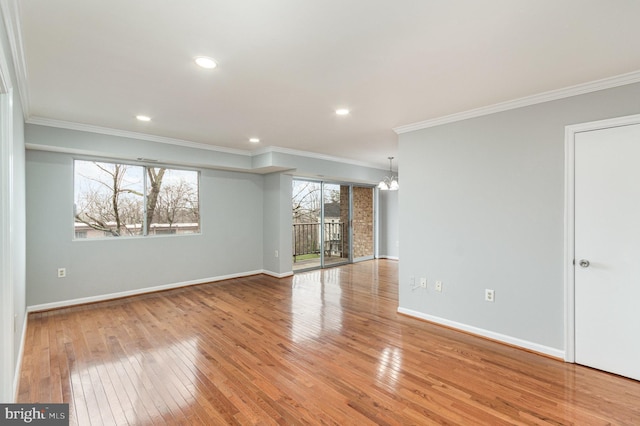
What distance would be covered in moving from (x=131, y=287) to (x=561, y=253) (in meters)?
5.50

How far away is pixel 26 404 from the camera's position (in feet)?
6.54

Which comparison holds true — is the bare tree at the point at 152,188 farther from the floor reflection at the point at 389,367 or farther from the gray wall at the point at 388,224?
the gray wall at the point at 388,224

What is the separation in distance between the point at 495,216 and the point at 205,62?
9.92 feet

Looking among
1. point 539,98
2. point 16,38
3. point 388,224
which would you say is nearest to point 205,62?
point 16,38

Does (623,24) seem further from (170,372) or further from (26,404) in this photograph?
(26,404)

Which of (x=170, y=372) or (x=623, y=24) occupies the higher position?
(x=623, y=24)

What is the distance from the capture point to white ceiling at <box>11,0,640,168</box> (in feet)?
5.36

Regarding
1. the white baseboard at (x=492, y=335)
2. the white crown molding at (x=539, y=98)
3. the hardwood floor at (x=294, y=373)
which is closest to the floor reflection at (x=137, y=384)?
the hardwood floor at (x=294, y=373)

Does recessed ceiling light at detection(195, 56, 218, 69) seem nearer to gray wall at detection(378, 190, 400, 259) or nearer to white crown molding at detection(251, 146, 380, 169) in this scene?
white crown molding at detection(251, 146, 380, 169)

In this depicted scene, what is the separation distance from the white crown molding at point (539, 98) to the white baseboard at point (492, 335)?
228 centimetres

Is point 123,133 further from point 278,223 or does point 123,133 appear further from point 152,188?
point 278,223

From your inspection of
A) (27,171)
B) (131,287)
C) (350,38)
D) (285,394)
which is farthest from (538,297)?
(27,171)

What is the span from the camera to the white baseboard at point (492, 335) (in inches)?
108

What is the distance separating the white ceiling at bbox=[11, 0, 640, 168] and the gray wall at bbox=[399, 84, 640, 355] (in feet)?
1.00
